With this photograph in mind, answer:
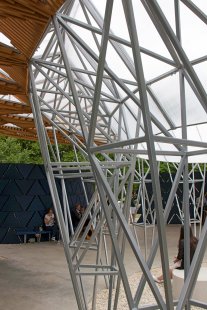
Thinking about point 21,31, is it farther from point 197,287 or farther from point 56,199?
point 197,287

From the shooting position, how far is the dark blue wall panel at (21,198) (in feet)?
97.4

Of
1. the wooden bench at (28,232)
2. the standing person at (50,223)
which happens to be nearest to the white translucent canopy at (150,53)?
the standing person at (50,223)

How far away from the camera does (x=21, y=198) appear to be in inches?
1199

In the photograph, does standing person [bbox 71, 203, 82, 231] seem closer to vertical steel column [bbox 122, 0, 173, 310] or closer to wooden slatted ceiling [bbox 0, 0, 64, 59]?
wooden slatted ceiling [bbox 0, 0, 64, 59]

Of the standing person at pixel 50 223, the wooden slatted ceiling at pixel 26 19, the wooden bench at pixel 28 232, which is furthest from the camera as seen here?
the standing person at pixel 50 223

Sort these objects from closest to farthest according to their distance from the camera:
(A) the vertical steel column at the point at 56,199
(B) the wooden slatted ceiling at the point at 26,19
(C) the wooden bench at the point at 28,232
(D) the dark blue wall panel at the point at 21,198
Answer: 1. (B) the wooden slatted ceiling at the point at 26,19
2. (A) the vertical steel column at the point at 56,199
3. (C) the wooden bench at the point at 28,232
4. (D) the dark blue wall panel at the point at 21,198

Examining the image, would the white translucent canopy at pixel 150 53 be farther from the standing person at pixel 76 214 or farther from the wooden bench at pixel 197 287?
the standing person at pixel 76 214

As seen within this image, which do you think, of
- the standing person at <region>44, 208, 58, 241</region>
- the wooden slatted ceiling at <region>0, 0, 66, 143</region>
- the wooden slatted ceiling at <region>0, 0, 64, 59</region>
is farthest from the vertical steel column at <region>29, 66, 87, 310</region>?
the standing person at <region>44, 208, 58, 241</region>

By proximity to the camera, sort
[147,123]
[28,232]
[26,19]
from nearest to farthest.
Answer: [147,123] < [26,19] < [28,232]

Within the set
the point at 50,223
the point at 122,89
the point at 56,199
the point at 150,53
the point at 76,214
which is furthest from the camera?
the point at 76,214

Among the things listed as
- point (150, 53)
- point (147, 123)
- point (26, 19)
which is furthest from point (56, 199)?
point (147, 123)

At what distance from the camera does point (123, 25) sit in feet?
46.3

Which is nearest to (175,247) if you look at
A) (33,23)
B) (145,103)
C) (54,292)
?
(54,292)

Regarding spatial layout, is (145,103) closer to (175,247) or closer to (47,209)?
(175,247)
